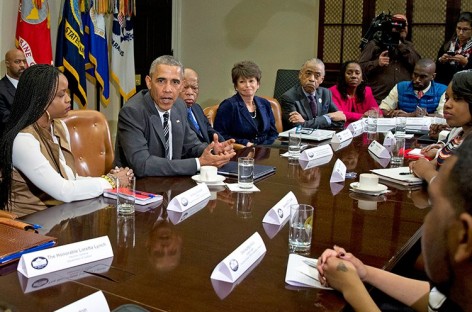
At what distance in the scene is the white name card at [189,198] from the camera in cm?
190

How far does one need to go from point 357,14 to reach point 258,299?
5426 millimetres

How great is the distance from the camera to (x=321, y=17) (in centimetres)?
631

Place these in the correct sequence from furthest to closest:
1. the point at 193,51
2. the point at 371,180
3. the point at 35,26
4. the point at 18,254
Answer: the point at 193,51 < the point at 35,26 < the point at 371,180 < the point at 18,254

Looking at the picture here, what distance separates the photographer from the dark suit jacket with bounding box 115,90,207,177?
246cm

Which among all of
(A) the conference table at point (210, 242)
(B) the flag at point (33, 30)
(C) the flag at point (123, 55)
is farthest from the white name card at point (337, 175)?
(C) the flag at point (123, 55)

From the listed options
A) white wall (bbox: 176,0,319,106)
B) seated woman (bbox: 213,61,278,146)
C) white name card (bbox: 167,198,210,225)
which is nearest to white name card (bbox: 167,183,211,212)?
white name card (bbox: 167,198,210,225)

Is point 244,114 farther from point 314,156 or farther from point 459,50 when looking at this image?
point 459,50

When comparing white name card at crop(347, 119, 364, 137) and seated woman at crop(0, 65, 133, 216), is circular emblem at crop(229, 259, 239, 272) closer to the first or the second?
seated woman at crop(0, 65, 133, 216)

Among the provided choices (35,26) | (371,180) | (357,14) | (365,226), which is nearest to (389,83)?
(357,14)

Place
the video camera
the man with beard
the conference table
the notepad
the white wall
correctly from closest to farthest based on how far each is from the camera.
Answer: the man with beard → the conference table → the notepad → the video camera → the white wall

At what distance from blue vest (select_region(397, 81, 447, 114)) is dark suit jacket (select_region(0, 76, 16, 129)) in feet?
11.0

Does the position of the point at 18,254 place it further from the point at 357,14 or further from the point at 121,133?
the point at 357,14

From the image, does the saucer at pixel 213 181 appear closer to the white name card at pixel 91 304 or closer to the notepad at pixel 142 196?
the notepad at pixel 142 196

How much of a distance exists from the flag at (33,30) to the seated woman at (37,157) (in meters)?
2.77
